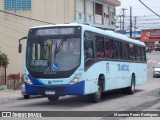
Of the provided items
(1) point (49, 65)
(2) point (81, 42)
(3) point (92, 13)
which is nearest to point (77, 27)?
(2) point (81, 42)

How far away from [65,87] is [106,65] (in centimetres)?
332

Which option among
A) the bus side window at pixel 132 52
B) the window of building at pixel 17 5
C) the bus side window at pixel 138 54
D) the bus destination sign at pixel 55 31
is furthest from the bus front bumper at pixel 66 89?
the window of building at pixel 17 5

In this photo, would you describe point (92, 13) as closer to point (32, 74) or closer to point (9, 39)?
point (9, 39)

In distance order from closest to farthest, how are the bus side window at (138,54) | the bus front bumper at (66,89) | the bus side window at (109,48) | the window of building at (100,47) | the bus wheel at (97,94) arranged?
the bus front bumper at (66,89) < the bus wheel at (97,94) < the window of building at (100,47) < the bus side window at (109,48) < the bus side window at (138,54)

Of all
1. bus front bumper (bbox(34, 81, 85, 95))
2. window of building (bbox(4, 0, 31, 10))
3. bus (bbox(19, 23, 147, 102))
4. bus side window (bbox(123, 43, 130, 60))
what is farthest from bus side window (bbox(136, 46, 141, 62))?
window of building (bbox(4, 0, 31, 10))

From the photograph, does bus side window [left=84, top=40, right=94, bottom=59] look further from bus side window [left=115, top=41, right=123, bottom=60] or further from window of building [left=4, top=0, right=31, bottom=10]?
window of building [left=4, top=0, right=31, bottom=10]

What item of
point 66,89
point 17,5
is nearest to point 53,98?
point 66,89

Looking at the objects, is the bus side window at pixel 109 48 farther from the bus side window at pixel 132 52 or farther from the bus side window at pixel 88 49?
the bus side window at pixel 132 52

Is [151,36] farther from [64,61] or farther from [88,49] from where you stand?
[64,61]

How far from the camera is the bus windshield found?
15469mm

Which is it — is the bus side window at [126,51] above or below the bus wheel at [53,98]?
above

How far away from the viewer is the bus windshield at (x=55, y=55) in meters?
15.5

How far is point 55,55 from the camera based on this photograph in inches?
615

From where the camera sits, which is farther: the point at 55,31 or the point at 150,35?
the point at 150,35
